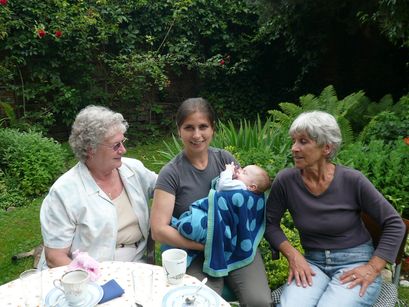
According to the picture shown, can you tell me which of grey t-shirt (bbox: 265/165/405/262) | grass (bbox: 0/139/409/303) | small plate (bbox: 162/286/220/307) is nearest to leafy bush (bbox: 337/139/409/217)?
grass (bbox: 0/139/409/303)

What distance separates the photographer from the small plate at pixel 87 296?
165 centimetres

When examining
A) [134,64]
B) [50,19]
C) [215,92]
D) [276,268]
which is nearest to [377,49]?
[215,92]

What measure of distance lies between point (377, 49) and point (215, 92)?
3.66 metres

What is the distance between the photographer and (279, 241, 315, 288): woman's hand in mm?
2314

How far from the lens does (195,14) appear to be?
8547 mm

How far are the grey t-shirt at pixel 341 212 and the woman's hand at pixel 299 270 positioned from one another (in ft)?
0.36

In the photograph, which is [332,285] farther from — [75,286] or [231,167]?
[75,286]

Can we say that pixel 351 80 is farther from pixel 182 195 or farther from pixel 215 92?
pixel 182 195

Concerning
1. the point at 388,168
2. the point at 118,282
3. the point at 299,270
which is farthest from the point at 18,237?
the point at 388,168

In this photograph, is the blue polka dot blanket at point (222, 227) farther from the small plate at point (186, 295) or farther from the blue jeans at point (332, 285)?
the small plate at point (186, 295)

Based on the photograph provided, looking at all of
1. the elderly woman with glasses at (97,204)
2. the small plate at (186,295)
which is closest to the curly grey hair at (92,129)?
the elderly woman with glasses at (97,204)

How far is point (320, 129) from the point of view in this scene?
2.34m

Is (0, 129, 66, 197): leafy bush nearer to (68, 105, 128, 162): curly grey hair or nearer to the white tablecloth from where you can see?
(68, 105, 128, 162): curly grey hair

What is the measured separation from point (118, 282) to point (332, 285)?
1.21 meters
